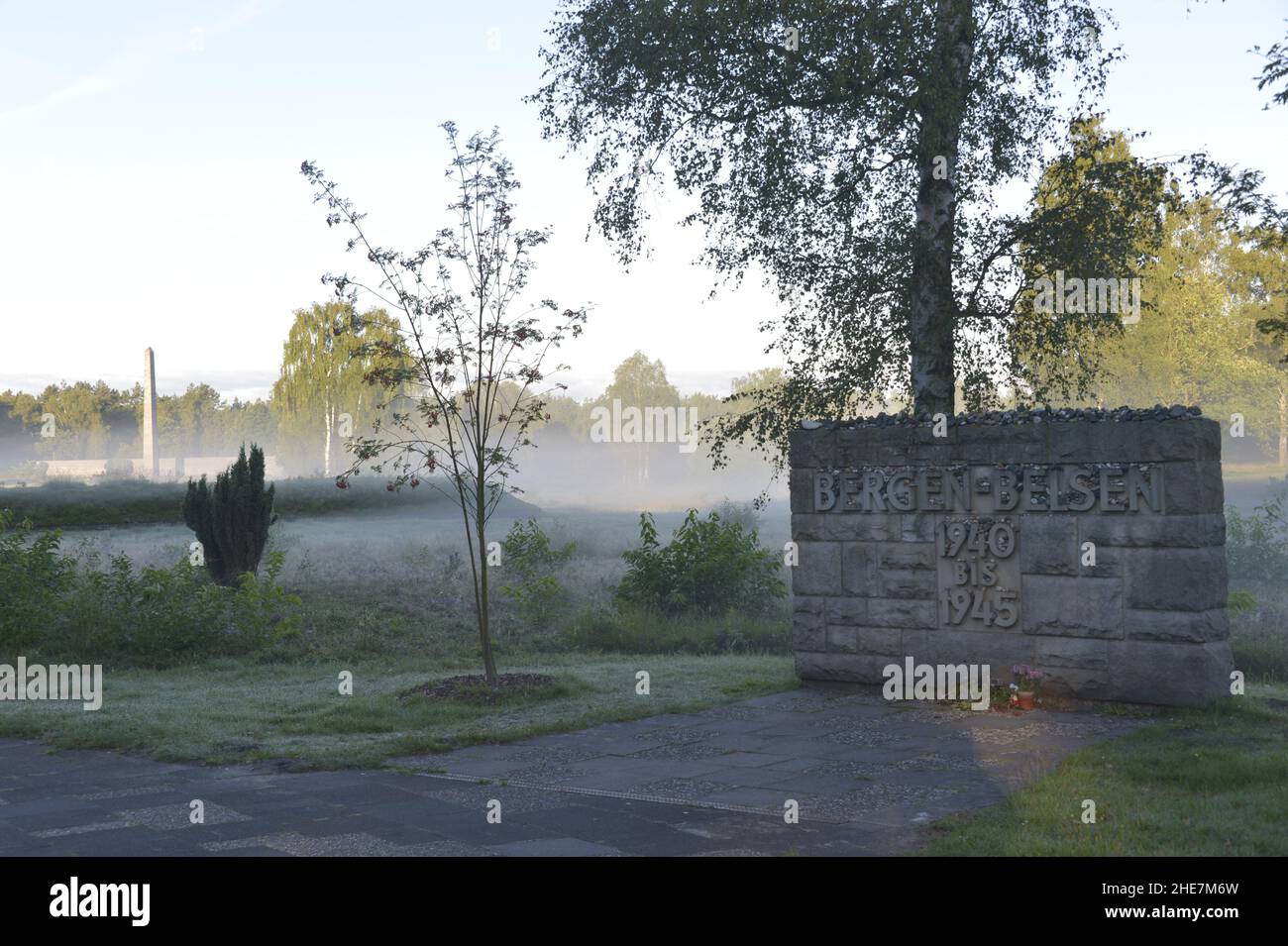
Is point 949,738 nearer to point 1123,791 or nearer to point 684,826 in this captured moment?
point 1123,791

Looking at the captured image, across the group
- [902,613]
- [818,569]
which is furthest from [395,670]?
[902,613]

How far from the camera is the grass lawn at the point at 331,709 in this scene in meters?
9.41

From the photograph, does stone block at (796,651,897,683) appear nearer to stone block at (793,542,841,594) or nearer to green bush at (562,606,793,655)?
stone block at (793,542,841,594)

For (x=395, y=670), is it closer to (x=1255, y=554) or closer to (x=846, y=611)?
(x=846, y=611)

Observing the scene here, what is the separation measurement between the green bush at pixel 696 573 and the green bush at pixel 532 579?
112 cm

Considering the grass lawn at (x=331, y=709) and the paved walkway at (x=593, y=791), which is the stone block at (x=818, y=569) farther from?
the paved walkway at (x=593, y=791)

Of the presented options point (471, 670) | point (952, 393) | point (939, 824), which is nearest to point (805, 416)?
point (952, 393)

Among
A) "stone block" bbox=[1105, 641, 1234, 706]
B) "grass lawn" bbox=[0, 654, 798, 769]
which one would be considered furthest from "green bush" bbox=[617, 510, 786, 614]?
"stone block" bbox=[1105, 641, 1234, 706]

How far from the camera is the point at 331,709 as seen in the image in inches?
428

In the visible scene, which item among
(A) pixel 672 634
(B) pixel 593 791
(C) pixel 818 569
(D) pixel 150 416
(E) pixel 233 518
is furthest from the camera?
(D) pixel 150 416

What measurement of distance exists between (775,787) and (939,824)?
1.44 meters

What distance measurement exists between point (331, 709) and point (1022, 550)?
20.6 feet

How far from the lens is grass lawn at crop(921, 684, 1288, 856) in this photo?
580 cm

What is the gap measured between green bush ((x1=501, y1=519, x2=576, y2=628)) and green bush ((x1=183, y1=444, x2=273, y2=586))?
12.8 ft
